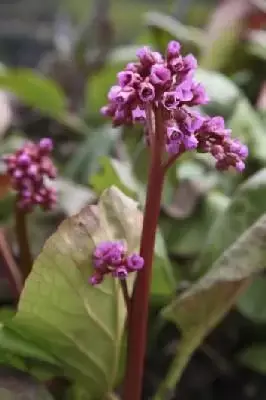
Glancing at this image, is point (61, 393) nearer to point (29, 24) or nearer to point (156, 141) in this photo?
point (156, 141)

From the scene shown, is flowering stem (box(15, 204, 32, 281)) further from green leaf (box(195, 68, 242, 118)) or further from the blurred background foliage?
green leaf (box(195, 68, 242, 118))

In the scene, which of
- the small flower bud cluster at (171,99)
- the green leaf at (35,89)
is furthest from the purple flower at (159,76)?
the green leaf at (35,89)

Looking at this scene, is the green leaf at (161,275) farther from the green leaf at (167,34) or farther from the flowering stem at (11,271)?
the green leaf at (167,34)

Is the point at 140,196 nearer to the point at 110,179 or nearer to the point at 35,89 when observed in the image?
the point at 110,179

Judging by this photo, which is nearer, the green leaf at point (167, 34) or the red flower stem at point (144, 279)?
the red flower stem at point (144, 279)

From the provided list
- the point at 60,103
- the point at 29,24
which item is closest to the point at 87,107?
→ the point at 60,103

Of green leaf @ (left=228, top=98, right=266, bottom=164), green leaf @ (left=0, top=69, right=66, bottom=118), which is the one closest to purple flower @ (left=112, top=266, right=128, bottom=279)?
green leaf @ (left=228, top=98, right=266, bottom=164)

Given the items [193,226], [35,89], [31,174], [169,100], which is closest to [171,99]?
[169,100]
